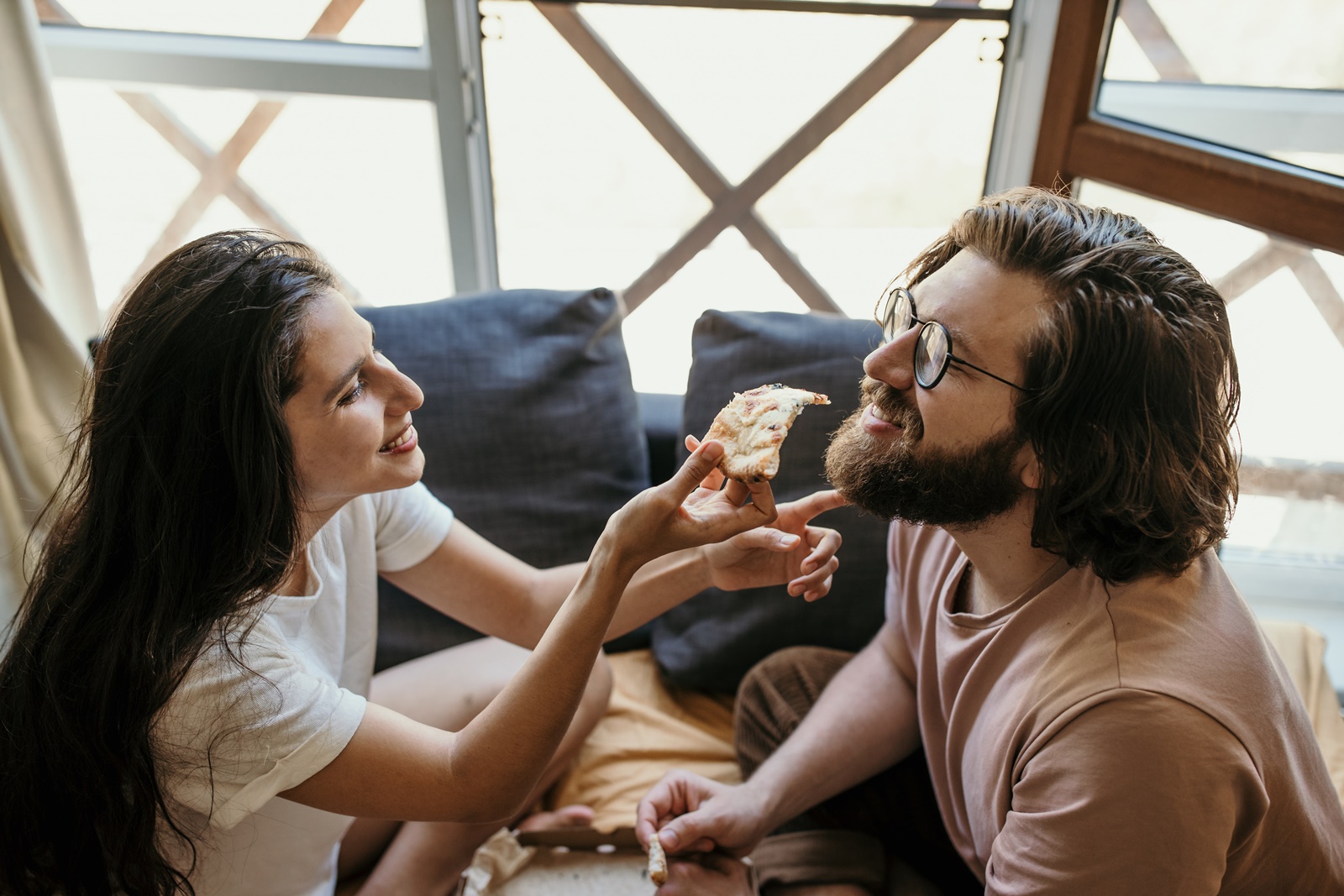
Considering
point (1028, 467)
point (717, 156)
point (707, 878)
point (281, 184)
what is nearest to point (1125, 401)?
point (1028, 467)

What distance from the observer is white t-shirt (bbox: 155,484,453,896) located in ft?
3.60

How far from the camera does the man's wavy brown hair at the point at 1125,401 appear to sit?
1056 mm

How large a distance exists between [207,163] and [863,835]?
110 inches

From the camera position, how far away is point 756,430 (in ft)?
4.00

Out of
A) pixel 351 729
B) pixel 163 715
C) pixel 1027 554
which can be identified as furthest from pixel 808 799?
pixel 163 715

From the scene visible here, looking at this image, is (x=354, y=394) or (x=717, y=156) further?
(x=717, y=156)

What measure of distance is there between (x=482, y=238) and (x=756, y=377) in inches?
46.4

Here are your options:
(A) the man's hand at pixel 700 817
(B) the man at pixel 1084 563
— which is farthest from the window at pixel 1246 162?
(A) the man's hand at pixel 700 817

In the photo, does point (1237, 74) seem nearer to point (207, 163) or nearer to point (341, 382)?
point (341, 382)

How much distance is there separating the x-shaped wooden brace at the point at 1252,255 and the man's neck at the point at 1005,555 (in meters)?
1.24

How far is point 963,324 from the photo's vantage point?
116 centimetres

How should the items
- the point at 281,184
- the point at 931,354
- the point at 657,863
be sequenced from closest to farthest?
the point at 931,354
the point at 657,863
the point at 281,184

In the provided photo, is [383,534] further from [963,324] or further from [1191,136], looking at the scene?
[1191,136]

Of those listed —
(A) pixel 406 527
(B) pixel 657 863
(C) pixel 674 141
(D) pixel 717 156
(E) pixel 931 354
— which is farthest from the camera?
(D) pixel 717 156
